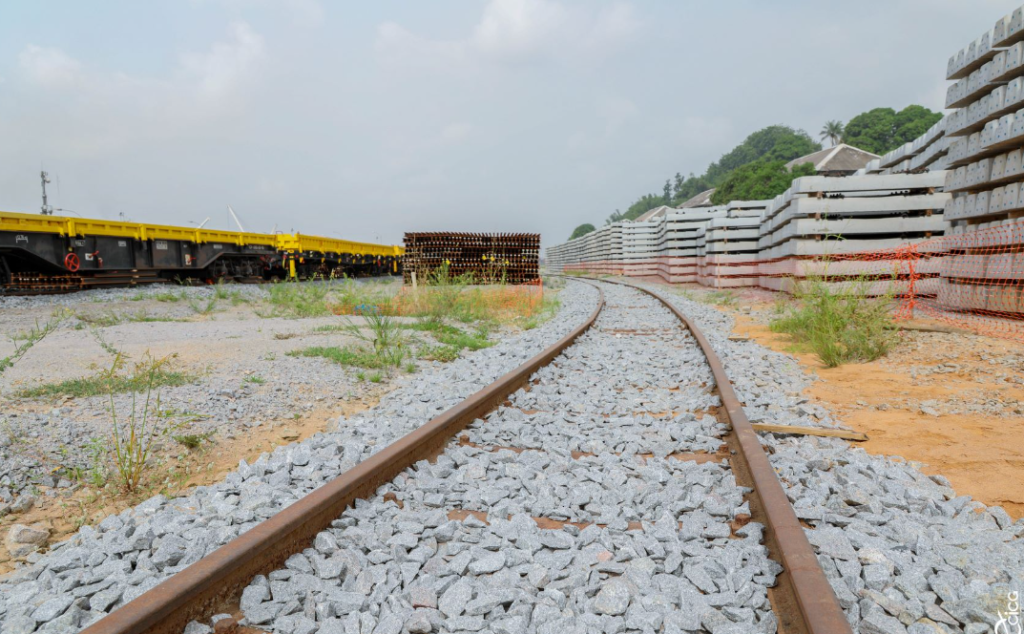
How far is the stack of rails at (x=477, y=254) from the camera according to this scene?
18531mm

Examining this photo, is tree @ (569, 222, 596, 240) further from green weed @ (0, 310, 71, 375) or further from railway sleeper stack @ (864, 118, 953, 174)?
green weed @ (0, 310, 71, 375)

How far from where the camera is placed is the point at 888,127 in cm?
6494

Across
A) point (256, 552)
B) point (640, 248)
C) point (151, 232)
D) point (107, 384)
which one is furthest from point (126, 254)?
point (640, 248)

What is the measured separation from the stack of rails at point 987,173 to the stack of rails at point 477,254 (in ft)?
39.5

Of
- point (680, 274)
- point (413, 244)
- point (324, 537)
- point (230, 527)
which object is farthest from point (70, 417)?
point (680, 274)

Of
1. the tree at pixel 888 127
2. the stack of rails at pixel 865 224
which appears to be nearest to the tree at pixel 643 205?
the tree at pixel 888 127

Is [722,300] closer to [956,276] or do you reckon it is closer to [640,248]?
[956,276]

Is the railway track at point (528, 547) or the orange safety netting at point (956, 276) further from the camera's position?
the orange safety netting at point (956, 276)

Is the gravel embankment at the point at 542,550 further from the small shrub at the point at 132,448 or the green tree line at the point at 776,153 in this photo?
the green tree line at the point at 776,153

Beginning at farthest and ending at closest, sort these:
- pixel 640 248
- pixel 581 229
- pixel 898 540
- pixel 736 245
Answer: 1. pixel 581 229
2. pixel 640 248
3. pixel 736 245
4. pixel 898 540

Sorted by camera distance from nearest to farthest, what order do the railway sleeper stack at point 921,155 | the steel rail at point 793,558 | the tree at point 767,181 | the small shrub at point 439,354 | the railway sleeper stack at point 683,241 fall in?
the steel rail at point 793,558, the small shrub at point 439,354, the railway sleeper stack at point 921,155, the railway sleeper stack at point 683,241, the tree at point 767,181

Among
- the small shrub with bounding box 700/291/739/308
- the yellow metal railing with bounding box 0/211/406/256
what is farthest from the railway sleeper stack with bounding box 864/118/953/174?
the yellow metal railing with bounding box 0/211/406/256

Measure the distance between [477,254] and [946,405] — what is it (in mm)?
16136

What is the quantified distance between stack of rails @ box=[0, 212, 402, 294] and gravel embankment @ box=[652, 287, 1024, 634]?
27.4 ft
